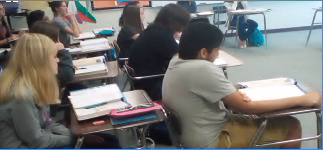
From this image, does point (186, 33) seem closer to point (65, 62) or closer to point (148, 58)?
point (148, 58)

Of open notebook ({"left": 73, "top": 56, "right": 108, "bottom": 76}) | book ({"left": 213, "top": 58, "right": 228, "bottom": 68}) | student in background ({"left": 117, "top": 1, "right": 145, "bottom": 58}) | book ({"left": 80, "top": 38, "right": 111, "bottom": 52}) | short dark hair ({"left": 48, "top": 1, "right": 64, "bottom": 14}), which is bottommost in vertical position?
book ({"left": 213, "top": 58, "right": 228, "bottom": 68})

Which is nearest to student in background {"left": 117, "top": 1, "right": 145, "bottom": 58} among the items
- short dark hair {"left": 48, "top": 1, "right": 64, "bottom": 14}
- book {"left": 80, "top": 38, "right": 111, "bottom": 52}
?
book {"left": 80, "top": 38, "right": 111, "bottom": 52}

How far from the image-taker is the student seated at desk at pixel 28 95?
49.7 inches

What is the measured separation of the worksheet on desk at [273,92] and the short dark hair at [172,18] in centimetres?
80

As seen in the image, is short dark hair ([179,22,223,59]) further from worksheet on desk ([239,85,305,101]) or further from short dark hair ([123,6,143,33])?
short dark hair ([123,6,143,33])

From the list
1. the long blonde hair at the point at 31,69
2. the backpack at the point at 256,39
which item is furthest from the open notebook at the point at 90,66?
the backpack at the point at 256,39

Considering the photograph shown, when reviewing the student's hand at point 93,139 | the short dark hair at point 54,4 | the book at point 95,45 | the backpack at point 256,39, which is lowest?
the backpack at point 256,39

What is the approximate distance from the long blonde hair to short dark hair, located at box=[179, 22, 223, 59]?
660 millimetres

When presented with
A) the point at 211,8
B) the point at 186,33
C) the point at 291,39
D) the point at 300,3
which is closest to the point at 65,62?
the point at 186,33

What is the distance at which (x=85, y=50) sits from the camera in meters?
2.79

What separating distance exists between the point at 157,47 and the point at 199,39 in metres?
0.71

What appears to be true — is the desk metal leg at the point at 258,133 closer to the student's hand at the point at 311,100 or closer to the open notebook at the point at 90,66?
the student's hand at the point at 311,100

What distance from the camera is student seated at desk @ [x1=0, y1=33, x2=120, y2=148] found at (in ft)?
4.14

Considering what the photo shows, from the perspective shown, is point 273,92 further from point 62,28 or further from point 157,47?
point 62,28
